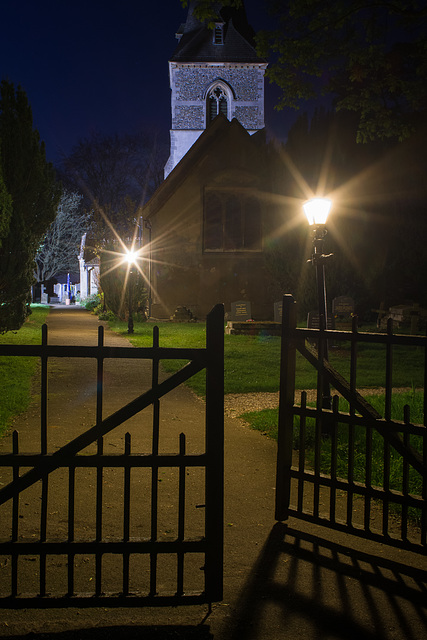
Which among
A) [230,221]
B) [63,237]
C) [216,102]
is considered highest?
[216,102]

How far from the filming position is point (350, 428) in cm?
419

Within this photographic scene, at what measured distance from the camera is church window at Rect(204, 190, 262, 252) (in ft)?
93.6

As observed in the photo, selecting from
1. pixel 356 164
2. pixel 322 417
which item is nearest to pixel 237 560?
pixel 322 417

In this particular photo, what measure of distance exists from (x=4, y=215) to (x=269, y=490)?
9865 millimetres

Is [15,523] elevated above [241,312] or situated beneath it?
situated beneath

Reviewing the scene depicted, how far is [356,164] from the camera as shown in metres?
25.5

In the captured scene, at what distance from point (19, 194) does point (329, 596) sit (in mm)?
12534

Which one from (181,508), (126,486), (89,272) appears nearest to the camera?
(126,486)

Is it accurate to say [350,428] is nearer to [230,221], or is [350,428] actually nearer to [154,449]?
[154,449]

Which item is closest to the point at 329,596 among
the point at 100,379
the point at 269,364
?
the point at 100,379

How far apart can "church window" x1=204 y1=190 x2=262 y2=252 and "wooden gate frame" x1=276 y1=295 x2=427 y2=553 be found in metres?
24.2

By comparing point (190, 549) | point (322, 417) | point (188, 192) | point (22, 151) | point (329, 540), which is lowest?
point (329, 540)

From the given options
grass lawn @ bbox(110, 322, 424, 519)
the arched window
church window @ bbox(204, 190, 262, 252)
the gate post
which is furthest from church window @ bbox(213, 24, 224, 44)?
the gate post

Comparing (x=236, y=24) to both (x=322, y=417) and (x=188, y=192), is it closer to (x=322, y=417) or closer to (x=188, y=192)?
(x=188, y=192)
